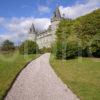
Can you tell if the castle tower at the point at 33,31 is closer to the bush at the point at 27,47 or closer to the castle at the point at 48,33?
the castle at the point at 48,33

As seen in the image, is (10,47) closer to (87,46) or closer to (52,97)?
(87,46)

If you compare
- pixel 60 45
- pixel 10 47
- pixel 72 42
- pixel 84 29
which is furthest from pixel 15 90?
pixel 10 47

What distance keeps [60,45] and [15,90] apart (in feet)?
59.7

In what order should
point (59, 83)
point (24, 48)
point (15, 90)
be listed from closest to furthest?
point (15, 90) < point (59, 83) < point (24, 48)

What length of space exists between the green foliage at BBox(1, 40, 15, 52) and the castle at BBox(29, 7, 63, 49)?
37.9ft

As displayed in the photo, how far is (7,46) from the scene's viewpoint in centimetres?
5859

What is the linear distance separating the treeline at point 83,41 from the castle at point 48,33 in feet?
101

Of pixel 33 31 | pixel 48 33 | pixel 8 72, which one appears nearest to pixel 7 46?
pixel 48 33

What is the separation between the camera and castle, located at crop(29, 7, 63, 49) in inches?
3088

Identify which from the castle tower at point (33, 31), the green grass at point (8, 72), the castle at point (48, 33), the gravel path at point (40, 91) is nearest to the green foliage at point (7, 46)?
the castle at point (48, 33)

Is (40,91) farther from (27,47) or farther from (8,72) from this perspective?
(27,47)

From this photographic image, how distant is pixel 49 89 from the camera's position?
12.2 meters

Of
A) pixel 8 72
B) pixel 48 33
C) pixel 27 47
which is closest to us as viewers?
pixel 8 72

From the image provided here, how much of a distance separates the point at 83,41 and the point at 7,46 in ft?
100
